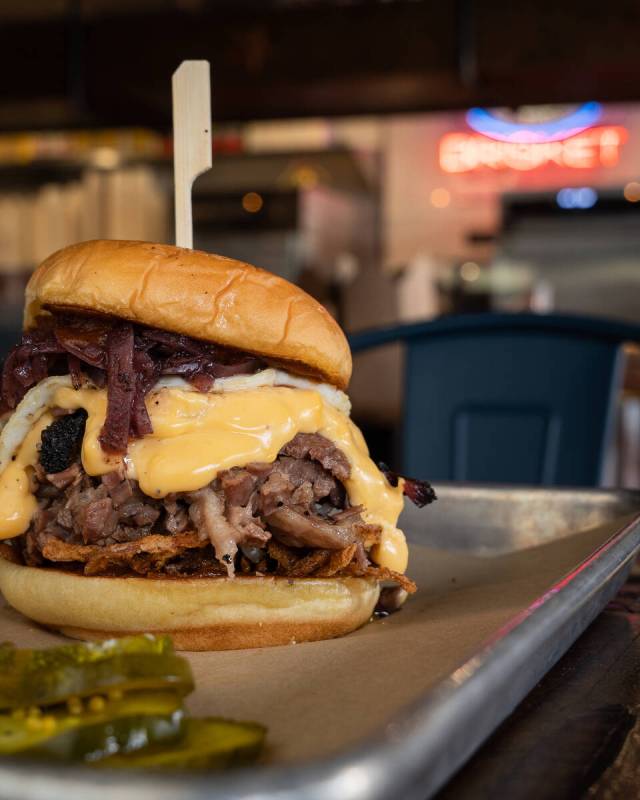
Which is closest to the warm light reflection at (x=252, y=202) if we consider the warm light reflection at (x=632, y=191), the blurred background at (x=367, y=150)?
the blurred background at (x=367, y=150)

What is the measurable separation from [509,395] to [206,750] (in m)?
2.25

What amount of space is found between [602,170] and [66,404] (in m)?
8.28

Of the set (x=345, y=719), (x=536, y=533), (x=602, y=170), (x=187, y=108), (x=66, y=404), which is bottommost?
(x=536, y=533)

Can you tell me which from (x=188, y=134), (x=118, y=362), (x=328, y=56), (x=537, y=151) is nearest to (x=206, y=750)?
(x=118, y=362)

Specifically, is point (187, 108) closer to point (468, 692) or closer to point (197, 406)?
point (197, 406)

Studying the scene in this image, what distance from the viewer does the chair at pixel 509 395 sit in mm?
2729

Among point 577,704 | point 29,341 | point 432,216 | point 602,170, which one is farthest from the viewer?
point 432,216

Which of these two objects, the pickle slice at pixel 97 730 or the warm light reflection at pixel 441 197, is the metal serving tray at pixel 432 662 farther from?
the warm light reflection at pixel 441 197

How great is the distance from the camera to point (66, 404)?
53.4 inches

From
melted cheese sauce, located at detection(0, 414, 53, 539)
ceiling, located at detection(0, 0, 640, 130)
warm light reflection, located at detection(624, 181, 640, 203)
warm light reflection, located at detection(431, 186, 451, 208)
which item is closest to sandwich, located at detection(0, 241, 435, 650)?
melted cheese sauce, located at detection(0, 414, 53, 539)

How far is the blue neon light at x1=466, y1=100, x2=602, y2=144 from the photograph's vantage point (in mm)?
8656

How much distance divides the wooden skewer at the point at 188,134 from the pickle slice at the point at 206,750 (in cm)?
91

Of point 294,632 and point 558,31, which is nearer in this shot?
point 294,632

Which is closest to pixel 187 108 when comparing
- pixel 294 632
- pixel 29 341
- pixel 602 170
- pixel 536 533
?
pixel 29 341
